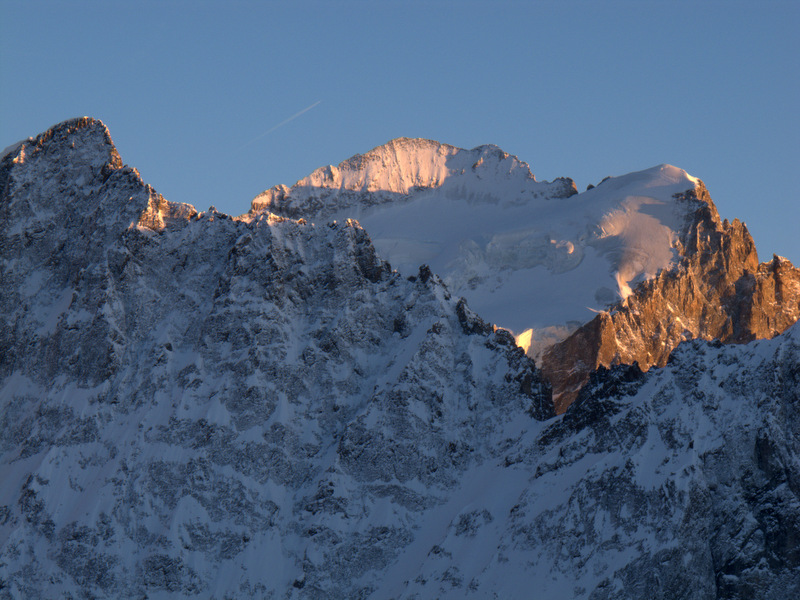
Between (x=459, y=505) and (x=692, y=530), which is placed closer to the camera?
(x=692, y=530)

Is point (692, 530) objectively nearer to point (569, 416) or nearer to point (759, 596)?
point (759, 596)

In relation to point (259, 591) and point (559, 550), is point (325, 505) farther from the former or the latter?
point (559, 550)

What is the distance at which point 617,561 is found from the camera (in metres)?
172

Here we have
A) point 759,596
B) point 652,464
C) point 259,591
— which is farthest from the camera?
point 259,591

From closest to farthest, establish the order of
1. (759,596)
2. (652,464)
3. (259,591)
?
(759,596)
(652,464)
(259,591)

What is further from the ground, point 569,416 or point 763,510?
point 569,416

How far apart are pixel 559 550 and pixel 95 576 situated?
54211 millimetres

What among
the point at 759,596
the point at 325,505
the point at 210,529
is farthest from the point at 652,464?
the point at 210,529

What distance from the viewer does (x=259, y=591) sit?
19262 centimetres

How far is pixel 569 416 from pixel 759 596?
3540cm

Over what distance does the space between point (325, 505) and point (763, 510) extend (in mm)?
52137

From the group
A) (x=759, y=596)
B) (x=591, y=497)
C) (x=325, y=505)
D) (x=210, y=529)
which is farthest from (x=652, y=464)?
(x=210, y=529)

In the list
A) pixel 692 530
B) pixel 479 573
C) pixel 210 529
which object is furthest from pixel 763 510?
pixel 210 529

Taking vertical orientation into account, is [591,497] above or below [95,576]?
above
